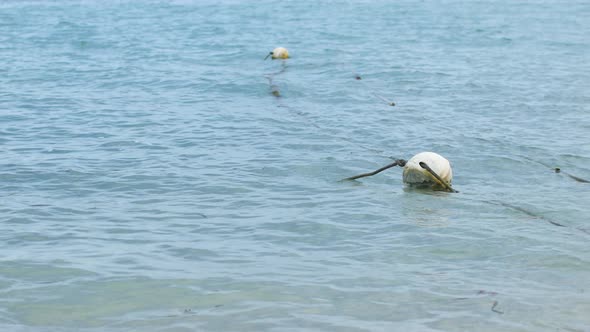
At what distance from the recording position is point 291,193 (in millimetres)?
9055

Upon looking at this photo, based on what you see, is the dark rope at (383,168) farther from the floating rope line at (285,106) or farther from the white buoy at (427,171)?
the floating rope line at (285,106)

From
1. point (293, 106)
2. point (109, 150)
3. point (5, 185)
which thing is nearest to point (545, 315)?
point (5, 185)

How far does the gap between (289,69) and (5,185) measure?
1075 centimetres

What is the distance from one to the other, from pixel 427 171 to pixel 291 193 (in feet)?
4.82

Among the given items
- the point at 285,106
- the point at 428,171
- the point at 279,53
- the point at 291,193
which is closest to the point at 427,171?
the point at 428,171

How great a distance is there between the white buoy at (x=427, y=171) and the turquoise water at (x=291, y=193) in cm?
19

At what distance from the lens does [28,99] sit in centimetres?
1518

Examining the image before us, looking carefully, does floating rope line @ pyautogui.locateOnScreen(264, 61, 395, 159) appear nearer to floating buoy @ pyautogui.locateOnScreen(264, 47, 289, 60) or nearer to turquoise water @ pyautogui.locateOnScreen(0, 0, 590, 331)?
turquoise water @ pyautogui.locateOnScreen(0, 0, 590, 331)

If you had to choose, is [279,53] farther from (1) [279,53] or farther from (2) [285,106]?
(2) [285,106]

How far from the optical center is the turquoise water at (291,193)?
229 inches

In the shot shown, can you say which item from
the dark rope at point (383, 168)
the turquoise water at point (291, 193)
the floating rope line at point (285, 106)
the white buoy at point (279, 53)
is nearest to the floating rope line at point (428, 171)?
the dark rope at point (383, 168)

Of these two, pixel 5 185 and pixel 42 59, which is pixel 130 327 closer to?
pixel 5 185

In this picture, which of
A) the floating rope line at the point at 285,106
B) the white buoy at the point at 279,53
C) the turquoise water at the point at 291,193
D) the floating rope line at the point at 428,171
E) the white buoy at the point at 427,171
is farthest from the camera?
the white buoy at the point at 279,53

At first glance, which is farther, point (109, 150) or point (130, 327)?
point (109, 150)
